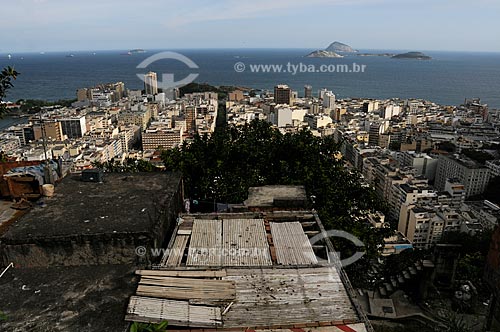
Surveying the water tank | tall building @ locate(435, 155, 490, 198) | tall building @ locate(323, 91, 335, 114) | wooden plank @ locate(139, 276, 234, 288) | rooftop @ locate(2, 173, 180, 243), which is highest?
the water tank

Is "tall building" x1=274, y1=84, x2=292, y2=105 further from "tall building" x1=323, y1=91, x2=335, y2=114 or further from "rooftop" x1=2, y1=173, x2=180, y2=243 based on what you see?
"rooftop" x1=2, y1=173, x2=180, y2=243

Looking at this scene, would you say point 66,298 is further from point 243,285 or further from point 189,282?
point 243,285

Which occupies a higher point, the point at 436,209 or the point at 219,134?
the point at 219,134

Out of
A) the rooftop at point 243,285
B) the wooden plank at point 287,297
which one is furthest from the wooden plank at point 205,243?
the wooden plank at point 287,297

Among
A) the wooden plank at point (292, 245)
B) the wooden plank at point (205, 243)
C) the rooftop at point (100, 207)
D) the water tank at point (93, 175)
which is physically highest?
the water tank at point (93, 175)

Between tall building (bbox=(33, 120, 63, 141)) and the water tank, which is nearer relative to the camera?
the water tank

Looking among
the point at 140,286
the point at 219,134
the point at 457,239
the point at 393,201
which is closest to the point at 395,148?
the point at 393,201

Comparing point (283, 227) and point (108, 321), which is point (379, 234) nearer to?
point (283, 227)

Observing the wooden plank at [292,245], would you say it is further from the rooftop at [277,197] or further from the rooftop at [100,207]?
the rooftop at [100,207]

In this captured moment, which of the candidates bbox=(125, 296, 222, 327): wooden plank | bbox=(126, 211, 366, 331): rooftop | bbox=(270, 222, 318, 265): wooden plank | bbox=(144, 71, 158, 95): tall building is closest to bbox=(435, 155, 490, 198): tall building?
bbox=(270, 222, 318, 265): wooden plank

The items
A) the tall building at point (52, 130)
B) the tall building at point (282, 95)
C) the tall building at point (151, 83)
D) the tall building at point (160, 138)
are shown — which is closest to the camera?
the tall building at point (160, 138)

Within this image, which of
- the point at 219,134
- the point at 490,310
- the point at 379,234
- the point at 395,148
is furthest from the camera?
the point at 395,148
